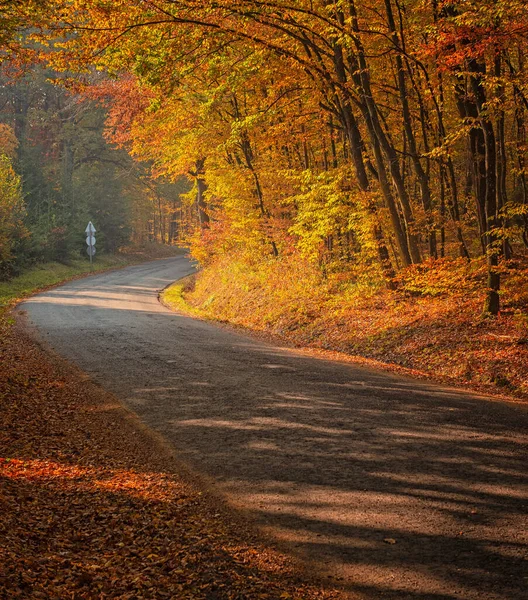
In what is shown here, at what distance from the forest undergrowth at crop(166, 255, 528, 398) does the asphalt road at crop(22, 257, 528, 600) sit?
1.28 m

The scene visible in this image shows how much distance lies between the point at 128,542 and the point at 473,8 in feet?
33.0

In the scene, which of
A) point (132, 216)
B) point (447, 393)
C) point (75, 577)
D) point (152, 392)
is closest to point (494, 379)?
point (447, 393)

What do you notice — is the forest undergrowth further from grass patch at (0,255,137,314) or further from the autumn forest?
grass patch at (0,255,137,314)

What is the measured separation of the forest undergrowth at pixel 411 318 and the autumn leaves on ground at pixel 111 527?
20.0ft

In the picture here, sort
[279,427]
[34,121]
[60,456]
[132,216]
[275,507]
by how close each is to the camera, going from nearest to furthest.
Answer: [275,507], [60,456], [279,427], [34,121], [132,216]

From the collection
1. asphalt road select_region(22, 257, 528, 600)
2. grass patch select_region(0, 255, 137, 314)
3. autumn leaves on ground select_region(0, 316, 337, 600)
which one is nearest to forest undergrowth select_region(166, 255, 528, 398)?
asphalt road select_region(22, 257, 528, 600)

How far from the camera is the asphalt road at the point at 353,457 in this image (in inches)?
178

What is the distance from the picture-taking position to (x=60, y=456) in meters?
6.82

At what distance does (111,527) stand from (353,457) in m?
2.81

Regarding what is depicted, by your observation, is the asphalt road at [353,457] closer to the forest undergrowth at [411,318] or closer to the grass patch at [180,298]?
the forest undergrowth at [411,318]

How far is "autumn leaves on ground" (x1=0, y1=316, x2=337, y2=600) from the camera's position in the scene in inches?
163

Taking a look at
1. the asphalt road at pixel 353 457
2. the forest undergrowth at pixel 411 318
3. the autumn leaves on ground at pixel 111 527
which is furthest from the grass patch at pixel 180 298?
the autumn leaves on ground at pixel 111 527

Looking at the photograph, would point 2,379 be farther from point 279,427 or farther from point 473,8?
point 473,8

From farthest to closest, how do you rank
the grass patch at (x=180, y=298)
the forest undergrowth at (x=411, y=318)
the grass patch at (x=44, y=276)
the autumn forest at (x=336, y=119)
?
the grass patch at (x=44, y=276)
the grass patch at (x=180, y=298)
the autumn forest at (x=336, y=119)
the forest undergrowth at (x=411, y=318)
